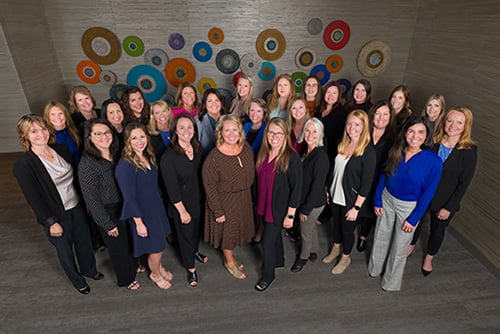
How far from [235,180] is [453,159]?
1840 mm

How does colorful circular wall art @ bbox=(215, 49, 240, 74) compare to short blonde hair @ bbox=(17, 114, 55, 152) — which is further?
colorful circular wall art @ bbox=(215, 49, 240, 74)

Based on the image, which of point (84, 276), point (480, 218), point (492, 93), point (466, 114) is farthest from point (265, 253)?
point (492, 93)

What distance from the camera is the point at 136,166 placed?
89.6 inches

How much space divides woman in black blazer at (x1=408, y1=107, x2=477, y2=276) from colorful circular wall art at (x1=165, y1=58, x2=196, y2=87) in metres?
3.57

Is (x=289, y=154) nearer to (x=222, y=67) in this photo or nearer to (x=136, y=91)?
(x=136, y=91)

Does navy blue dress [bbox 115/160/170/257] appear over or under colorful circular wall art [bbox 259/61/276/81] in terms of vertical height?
under

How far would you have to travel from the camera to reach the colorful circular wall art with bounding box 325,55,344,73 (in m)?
4.84

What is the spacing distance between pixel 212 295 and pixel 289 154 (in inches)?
58.8

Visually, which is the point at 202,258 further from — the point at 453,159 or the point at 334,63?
the point at 334,63

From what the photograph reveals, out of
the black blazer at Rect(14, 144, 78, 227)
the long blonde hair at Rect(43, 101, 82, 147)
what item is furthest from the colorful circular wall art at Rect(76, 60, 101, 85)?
the black blazer at Rect(14, 144, 78, 227)

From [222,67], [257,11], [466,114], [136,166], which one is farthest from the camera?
[222,67]

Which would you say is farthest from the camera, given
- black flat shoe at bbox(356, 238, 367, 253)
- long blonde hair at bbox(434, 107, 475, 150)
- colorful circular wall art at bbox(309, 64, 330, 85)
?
colorful circular wall art at bbox(309, 64, 330, 85)

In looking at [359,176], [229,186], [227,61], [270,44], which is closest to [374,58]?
[270,44]

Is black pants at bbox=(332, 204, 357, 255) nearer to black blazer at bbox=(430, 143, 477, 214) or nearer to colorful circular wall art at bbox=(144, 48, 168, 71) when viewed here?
black blazer at bbox=(430, 143, 477, 214)
